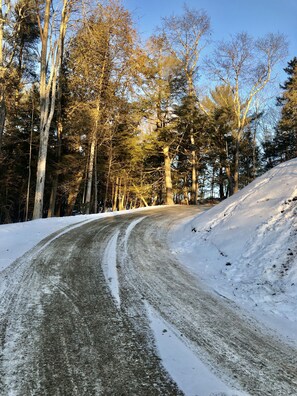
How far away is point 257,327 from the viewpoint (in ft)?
11.5

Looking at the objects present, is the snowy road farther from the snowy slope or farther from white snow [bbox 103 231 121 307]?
the snowy slope

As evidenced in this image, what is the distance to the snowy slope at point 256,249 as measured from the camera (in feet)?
14.0

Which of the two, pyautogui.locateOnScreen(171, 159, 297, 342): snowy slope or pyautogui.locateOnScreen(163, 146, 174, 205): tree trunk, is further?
pyautogui.locateOnScreen(163, 146, 174, 205): tree trunk

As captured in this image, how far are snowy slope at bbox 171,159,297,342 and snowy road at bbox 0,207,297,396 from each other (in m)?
0.48

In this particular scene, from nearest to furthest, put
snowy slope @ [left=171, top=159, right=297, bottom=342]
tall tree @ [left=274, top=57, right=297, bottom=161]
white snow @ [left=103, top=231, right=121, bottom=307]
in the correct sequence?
white snow @ [left=103, top=231, right=121, bottom=307] < snowy slope @ [left=171, top=159, right=297, bottom=342] < tall tree @ [left=274, top=57, right=297, bottom=161]

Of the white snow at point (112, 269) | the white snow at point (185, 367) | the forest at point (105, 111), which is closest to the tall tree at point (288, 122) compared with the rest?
the forest at point (105, 111)

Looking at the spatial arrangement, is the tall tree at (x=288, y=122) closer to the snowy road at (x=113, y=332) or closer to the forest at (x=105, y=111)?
the forest at (x=105, y=111)

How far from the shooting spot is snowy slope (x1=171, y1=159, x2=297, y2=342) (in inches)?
167

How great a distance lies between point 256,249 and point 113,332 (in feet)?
12.0

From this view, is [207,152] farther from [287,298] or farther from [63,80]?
[287,298]

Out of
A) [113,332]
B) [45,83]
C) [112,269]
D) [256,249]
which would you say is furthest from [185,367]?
[45,83]

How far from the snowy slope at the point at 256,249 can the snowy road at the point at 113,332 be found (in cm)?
48

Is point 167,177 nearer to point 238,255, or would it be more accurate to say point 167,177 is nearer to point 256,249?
point 238,255

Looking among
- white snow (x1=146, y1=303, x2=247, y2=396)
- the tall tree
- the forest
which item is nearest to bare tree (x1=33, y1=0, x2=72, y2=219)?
the forest
